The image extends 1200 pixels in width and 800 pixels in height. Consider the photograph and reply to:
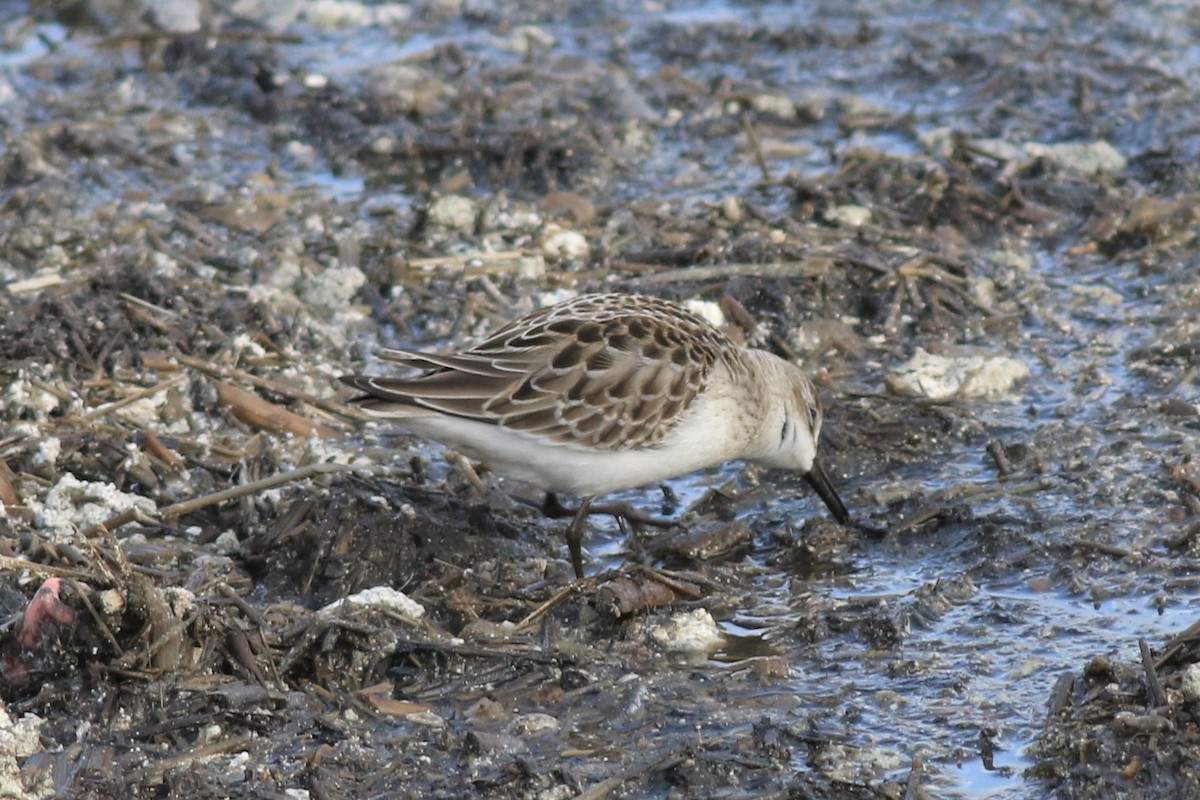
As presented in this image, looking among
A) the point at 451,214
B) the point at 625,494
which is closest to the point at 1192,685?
the point at 625,494

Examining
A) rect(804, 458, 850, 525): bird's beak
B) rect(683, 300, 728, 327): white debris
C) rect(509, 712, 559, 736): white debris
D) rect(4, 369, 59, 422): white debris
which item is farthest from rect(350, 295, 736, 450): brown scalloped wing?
rect(4, 369, 59, 422): white debris

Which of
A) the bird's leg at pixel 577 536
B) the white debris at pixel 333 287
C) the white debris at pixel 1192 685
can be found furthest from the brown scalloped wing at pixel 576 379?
the white debris at pixel 1192 685

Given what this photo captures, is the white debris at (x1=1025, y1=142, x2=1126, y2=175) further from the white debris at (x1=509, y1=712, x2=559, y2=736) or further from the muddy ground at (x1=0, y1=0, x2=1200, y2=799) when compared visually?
the white debris at (x1=509, y1=712, x2=559, y2=736)

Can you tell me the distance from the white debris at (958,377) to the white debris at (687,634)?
2276mm

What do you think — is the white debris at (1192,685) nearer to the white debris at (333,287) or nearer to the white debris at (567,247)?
the white debris at (567,247)

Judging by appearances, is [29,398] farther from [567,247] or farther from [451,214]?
[567,247]

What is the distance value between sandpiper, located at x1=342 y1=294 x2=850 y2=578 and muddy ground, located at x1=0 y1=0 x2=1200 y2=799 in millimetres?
Result: 392

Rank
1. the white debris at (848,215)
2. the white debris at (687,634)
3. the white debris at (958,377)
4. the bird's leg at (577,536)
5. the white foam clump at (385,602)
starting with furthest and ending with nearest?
the white debris at (848,215), the white debris at (958,377), the bird's leg at (577,536), the white debris at (687,634), the white foam clump at (385,602)

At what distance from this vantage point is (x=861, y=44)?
12.6 meters

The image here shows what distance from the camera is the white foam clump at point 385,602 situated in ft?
19.2

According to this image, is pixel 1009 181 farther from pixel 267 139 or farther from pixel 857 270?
pixel 267 139

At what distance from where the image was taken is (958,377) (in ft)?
26.0

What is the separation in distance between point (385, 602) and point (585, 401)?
1200 millimetres

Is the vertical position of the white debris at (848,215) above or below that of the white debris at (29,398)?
below
